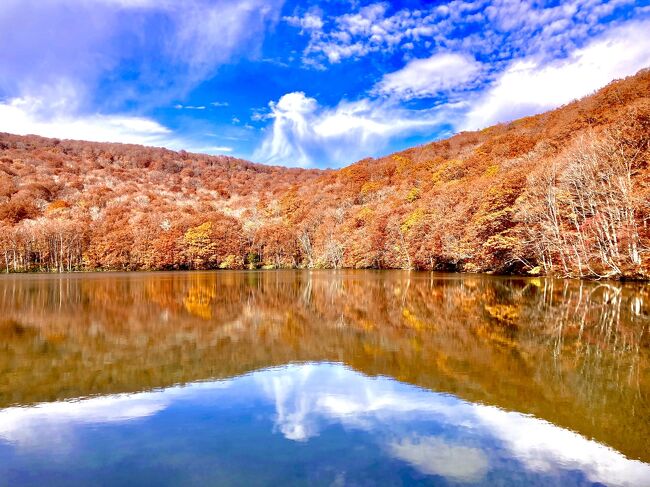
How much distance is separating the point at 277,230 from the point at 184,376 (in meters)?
73.0

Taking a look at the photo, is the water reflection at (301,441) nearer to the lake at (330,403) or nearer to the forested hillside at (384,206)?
the lake at (330,403)

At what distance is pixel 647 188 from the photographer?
2255 centimetres

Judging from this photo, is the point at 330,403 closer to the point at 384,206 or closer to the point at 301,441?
the point at 301,441

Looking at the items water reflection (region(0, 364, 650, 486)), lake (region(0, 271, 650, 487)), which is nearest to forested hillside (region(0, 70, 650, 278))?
lake (region(0, 271, 650, 487))

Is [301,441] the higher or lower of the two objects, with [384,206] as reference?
lower

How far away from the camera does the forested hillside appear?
2897 cm

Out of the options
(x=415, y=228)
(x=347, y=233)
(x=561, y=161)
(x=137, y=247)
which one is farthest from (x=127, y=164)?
(x=561, y=161)

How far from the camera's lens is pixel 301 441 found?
17.2 feet

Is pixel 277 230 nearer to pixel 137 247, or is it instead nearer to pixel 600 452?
pixel 137 247

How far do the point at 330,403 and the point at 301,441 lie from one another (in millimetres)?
1423

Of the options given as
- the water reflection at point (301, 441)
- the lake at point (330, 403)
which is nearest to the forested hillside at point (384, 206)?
the lake at point (330, 403)

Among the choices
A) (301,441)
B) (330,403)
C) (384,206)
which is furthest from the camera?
(384,206)

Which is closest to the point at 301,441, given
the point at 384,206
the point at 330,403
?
the point at 330,403

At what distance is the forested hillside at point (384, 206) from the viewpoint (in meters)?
→ 29.0
